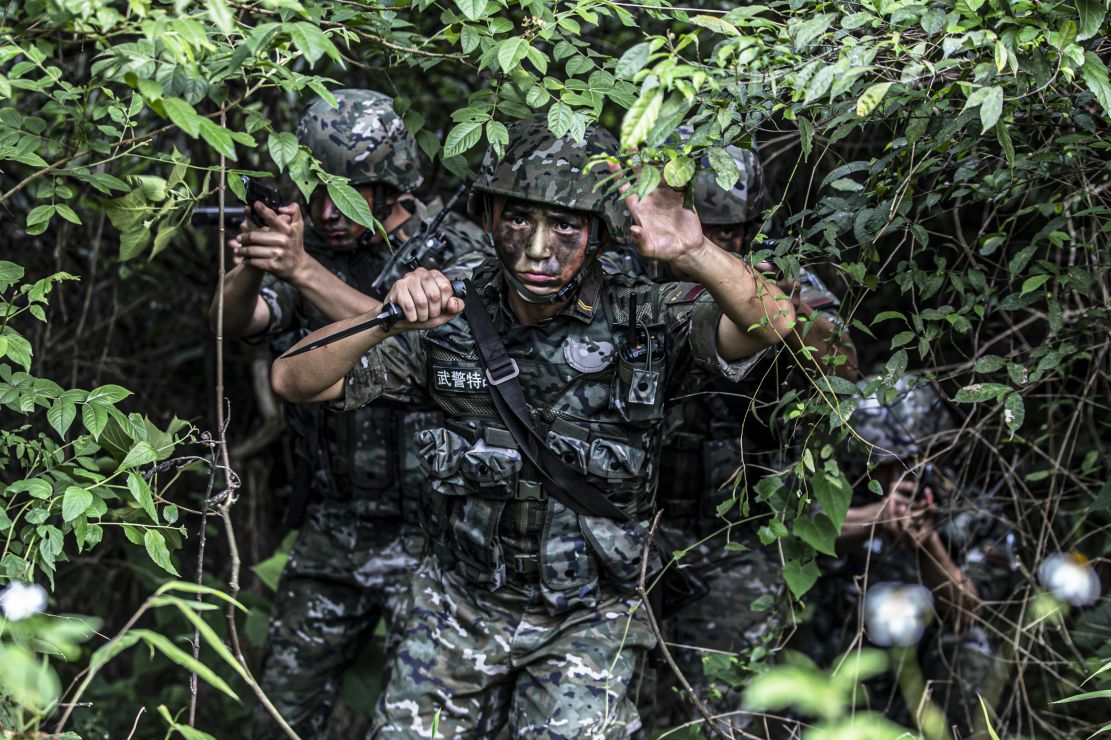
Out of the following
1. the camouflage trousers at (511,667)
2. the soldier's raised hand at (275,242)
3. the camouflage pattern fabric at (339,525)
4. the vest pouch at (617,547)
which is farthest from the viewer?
the camouflage pattern fabric at (339,525)

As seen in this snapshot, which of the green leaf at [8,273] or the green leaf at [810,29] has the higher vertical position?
the green leaf at [810,29]

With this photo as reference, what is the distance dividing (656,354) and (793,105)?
77 cm

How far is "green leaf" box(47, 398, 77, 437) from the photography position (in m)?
2.59

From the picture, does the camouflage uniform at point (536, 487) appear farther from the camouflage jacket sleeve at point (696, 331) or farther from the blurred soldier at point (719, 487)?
the blurred soldier at point (719, 487)

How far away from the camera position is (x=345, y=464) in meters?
4.19

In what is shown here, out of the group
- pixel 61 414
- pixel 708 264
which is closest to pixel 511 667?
pixel 708 264

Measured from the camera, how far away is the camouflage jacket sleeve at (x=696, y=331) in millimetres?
2967

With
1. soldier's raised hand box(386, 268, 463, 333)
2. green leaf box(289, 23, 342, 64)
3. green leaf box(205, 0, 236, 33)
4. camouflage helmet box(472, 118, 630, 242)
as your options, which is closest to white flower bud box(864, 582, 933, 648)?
camouflage helmet box(472, 118, 630, 242)

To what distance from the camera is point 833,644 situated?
16.0 feet

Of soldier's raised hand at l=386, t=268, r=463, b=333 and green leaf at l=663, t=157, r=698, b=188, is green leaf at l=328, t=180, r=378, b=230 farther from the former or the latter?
green leaf at l=663, t=157, r=698, b=188

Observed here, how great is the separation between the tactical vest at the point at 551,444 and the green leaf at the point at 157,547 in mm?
783

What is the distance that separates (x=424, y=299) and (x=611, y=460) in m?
0.69

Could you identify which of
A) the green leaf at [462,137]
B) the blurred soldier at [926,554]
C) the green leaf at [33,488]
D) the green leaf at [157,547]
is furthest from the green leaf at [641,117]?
the blurred soldier at [926,554]

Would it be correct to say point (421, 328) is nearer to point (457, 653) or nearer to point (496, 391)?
point (496, 391)
